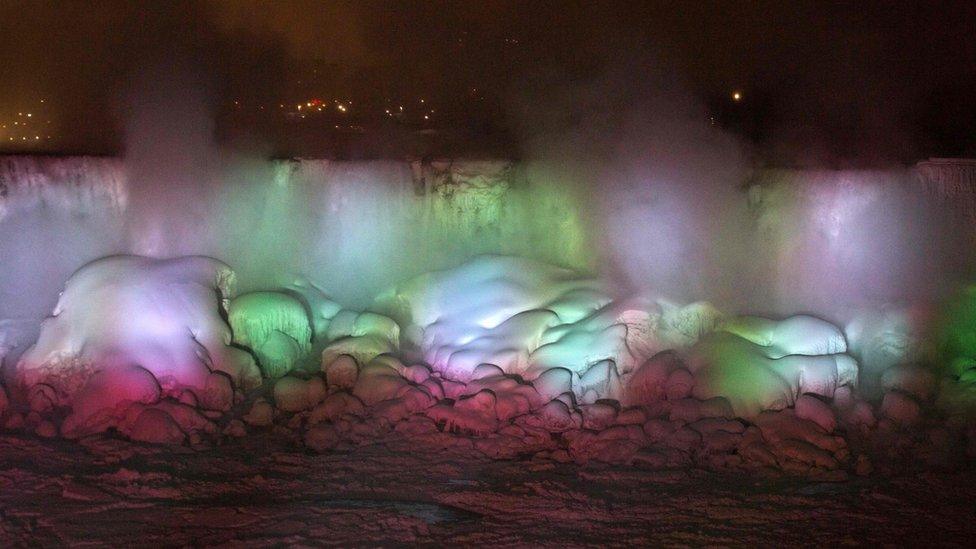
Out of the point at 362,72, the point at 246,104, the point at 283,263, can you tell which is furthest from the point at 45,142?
the point at 283,263

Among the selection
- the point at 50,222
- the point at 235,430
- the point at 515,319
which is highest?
the point at 50,222

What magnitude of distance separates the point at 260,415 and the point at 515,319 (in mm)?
2295

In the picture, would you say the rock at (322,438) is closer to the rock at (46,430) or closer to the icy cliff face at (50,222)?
the rock at (46,430)

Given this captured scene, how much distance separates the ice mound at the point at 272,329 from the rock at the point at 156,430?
1422mm

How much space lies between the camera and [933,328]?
298 inches

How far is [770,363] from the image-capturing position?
6891 millimetres

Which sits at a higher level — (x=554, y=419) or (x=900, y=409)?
(x=900, y=409)

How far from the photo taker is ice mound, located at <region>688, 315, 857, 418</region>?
6582 millimetres

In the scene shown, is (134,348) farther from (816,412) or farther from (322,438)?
(816,412)

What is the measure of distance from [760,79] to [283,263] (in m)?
8.59

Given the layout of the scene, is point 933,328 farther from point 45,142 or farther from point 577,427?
point 45,142

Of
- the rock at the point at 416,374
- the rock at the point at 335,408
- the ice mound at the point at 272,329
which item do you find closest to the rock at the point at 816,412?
the rock at the point at 416,374

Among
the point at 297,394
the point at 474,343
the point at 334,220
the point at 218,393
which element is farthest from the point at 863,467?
the point at 334,220

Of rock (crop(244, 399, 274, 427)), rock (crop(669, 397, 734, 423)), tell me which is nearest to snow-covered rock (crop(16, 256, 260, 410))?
rock (crop(244, 399, 274, 427))
